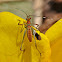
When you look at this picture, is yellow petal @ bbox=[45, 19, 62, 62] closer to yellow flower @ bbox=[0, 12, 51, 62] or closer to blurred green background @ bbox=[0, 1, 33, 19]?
yellow flower @ bbox=[0, 12, 51, 62]

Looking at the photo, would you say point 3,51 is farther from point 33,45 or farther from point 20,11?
point 20,11

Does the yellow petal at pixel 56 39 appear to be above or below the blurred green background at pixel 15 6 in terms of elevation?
below

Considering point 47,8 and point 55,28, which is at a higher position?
point 47,8

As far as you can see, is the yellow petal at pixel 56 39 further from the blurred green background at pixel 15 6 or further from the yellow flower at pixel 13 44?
the blurred green background at pixel 15 6

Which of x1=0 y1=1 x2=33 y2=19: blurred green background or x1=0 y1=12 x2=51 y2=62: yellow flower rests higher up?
x1=0 y1=1 x2=33 y2=19: blurred green background

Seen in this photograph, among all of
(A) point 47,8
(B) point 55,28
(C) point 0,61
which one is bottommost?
(C) point 0,61

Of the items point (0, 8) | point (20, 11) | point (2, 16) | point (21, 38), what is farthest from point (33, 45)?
point (0, 8)

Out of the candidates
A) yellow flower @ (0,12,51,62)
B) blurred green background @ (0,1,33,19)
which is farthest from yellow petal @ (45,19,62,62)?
blurred green background @ (0,1,33,19)

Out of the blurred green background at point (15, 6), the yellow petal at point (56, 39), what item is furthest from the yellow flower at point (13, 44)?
the blurred green background at point (15, 6)

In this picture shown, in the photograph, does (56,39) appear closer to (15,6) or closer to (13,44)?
(13,44)
